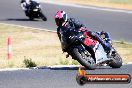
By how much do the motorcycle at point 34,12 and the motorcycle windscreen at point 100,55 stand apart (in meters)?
15.4

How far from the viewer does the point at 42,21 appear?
3186 cm

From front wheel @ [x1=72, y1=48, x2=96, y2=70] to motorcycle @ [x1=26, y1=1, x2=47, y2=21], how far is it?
1559 cm

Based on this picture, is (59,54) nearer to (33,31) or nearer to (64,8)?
(33,31)

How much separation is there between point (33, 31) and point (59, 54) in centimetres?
707

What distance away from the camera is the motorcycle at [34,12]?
105ft

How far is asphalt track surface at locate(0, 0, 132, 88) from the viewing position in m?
14.0

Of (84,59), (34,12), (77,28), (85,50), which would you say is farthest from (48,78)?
(34,12)

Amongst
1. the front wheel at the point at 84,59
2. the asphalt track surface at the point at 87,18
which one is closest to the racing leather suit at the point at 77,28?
the front wheel at the point at 84,59

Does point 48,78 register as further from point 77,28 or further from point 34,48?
point 34,48

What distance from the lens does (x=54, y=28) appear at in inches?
1159

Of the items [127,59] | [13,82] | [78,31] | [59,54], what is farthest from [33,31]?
[13,82]

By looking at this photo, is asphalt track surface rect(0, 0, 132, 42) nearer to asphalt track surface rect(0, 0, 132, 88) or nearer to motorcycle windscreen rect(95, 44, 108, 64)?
→ asphalt track surface rect(0, 0, 132, 88)

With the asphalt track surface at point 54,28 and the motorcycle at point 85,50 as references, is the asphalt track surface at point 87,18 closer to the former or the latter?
the asphalt track surface at point 54,28

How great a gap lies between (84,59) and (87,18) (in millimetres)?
17044
